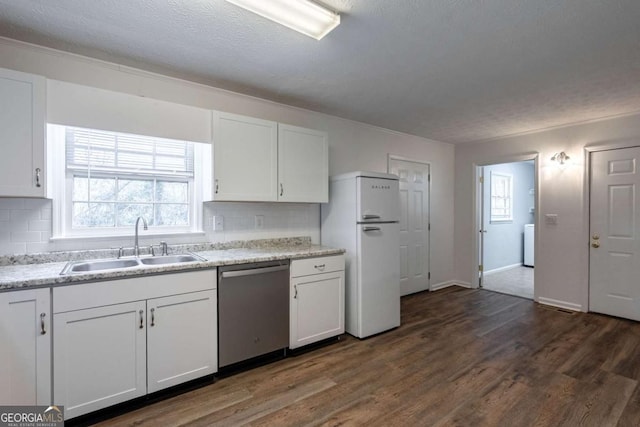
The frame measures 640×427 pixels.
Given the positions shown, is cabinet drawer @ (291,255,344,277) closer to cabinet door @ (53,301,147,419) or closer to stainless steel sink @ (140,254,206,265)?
stainless steel sink @ (140,254,206,265)

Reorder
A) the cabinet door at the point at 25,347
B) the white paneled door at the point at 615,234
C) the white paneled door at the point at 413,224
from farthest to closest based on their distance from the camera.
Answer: the white paneled door at the point at 413,224, the white paneled door at the point at 615,234, the cabinet door at the point at 25,347

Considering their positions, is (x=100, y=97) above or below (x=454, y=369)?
above

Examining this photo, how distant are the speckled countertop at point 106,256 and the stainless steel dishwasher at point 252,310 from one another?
9 cm

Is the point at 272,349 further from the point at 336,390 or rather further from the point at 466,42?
the point at 466,42

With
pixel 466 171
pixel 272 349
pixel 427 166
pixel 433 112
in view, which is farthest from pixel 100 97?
pixel 466 171

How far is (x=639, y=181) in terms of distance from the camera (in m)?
3.43

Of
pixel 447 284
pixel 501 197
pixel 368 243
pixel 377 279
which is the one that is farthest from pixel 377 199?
pixel 501 197

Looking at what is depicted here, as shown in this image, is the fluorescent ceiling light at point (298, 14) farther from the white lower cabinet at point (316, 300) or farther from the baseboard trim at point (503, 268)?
the baseboard trim at point (503, 268)

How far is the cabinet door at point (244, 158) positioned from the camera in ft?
8.45

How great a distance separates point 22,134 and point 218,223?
4.75 ft

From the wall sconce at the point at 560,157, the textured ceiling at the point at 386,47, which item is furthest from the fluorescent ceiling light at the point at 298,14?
the wall sconce at the point at 560,157

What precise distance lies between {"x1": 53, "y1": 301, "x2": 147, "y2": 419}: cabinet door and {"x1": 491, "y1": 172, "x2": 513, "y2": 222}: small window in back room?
6.14 m

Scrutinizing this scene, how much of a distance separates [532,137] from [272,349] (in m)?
4.33

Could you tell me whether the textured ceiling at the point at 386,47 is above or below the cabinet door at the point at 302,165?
above
